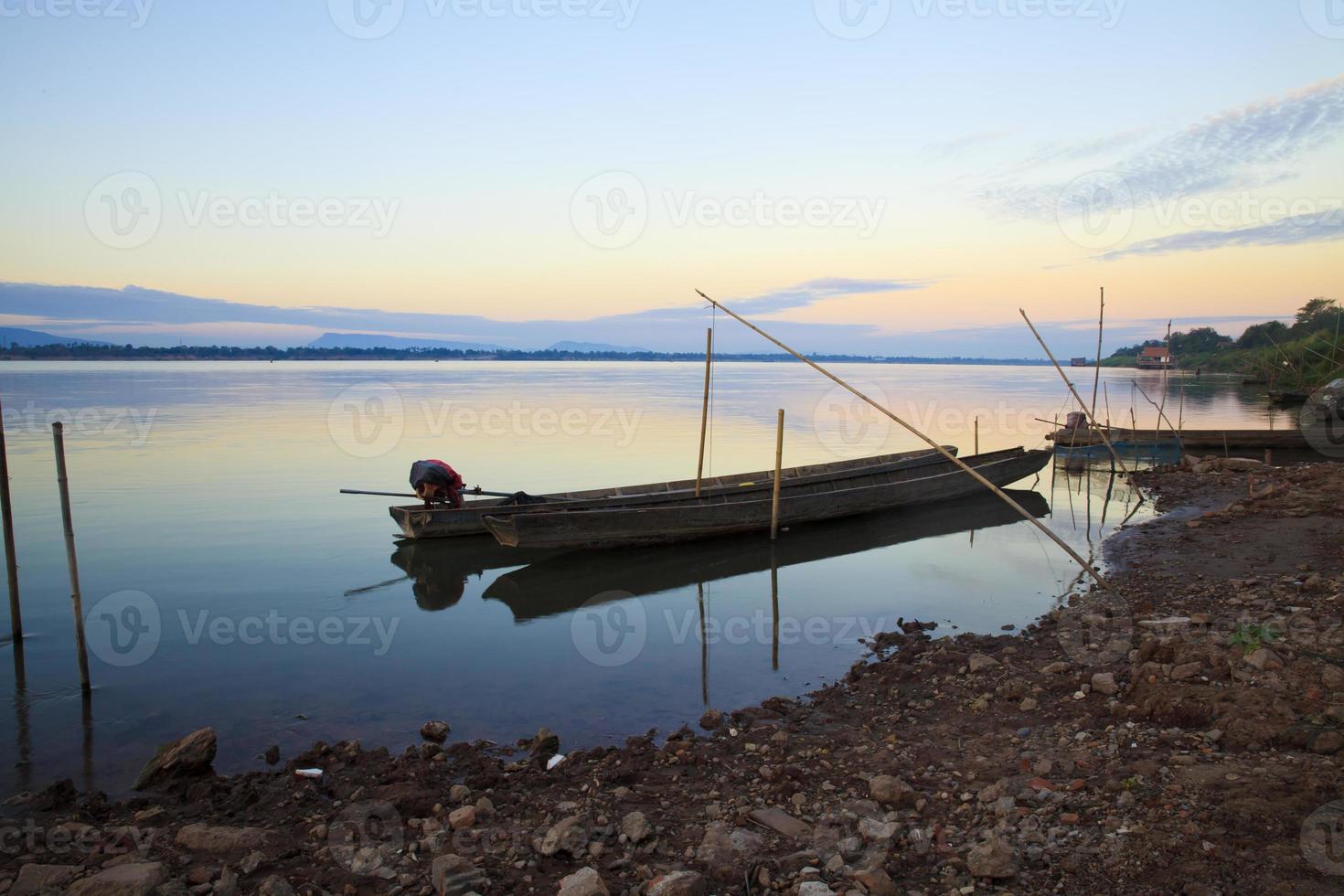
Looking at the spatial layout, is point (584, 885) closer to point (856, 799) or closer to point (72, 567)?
point (856, 799)

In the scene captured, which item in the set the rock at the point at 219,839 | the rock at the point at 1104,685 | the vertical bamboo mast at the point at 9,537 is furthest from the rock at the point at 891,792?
the vertical bamboo mast at the point at 9,537

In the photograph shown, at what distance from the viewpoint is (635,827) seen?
3.91 meters

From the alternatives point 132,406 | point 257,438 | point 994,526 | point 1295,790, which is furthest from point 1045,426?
point 132,406

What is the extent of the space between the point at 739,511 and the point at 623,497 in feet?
5.89

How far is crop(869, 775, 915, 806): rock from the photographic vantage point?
13.3 ft

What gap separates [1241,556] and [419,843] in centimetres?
928

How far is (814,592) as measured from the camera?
10.1m

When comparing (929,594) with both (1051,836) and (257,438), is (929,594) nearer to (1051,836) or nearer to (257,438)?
(1051,836)

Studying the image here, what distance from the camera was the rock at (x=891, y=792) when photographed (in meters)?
4.04

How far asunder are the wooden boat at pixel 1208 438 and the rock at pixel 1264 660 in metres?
16.5

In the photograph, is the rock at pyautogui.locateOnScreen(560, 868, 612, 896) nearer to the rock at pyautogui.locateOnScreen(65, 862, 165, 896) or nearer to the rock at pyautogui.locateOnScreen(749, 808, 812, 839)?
the rock at pyautogui.locateOnScreen(749, 808, 812, 839)

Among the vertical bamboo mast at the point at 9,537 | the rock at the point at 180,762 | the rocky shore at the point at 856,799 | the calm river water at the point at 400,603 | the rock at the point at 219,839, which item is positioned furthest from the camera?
the vertical bamboo mast at the point at 9,537

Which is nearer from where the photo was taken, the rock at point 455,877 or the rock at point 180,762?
the rock at point 455,877

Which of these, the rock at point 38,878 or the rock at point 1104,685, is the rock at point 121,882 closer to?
the rock at point 38,878
